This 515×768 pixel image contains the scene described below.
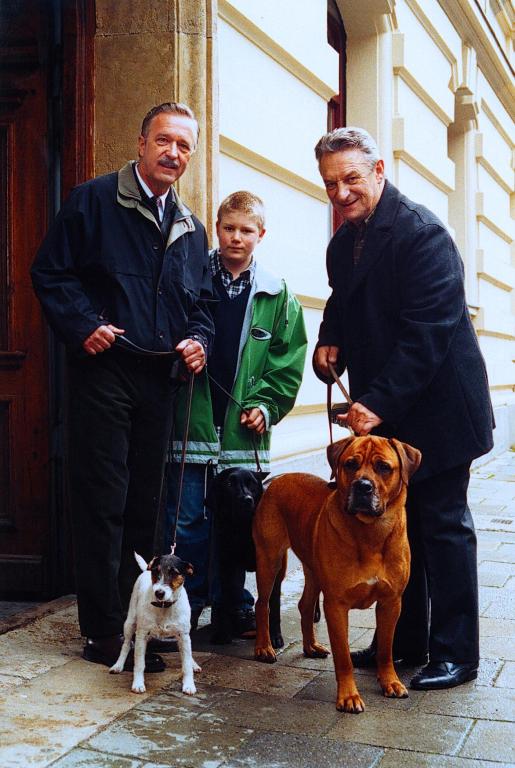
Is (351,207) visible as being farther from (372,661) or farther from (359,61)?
(359,61)

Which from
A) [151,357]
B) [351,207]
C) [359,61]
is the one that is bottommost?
[151,357]

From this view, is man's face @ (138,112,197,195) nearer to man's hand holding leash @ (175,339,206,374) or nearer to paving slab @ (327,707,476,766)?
man's hand holding leash @ (175,339,206,374)

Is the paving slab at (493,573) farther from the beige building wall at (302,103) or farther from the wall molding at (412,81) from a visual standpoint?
the wall molding at (412,81)

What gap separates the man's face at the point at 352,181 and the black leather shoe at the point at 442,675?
5.73 ft

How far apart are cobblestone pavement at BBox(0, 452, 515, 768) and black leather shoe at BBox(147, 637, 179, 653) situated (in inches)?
2.7

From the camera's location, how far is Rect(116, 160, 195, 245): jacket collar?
4.13 m

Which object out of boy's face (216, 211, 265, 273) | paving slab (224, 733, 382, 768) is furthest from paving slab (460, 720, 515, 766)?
boy's face (216, 211, 265, 273)

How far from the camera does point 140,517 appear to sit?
14.1 ft

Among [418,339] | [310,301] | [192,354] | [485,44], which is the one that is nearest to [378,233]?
[418,339]

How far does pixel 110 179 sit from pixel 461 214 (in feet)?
27.9

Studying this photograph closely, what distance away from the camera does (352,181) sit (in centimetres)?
395

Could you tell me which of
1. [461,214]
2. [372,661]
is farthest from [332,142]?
[461,214]

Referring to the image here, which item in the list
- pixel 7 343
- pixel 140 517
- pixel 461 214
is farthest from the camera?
pixel 461 214

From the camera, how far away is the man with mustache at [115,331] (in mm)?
4027
